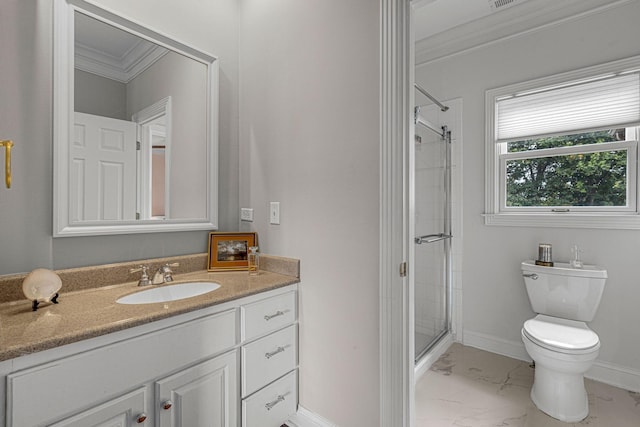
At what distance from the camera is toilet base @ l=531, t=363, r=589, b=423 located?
5.55ft

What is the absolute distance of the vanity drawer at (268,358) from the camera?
132 centimetres

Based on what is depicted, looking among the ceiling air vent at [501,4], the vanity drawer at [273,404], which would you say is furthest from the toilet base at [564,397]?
the ceiling air vent at [501,4]

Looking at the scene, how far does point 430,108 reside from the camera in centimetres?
269

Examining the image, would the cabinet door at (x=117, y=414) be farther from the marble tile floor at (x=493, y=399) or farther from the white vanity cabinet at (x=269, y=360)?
the marble tile floor at (x=493, y=399)

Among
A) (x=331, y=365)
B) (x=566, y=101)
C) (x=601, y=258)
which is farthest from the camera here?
(x=566, y=101)

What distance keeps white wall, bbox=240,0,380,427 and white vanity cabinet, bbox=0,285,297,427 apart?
203mm

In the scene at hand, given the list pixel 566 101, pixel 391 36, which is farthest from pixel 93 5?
pixel 566 101

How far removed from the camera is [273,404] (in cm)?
144

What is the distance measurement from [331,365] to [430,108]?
2265mm

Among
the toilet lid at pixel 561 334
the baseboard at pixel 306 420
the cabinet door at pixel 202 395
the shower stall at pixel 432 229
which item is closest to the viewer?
the cabinet door at pixel 202 395

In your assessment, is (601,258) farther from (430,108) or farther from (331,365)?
(331,365)

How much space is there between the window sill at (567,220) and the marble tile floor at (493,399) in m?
1.05

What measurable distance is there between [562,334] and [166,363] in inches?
83.1

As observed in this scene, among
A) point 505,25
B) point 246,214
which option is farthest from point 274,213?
point 505,25
